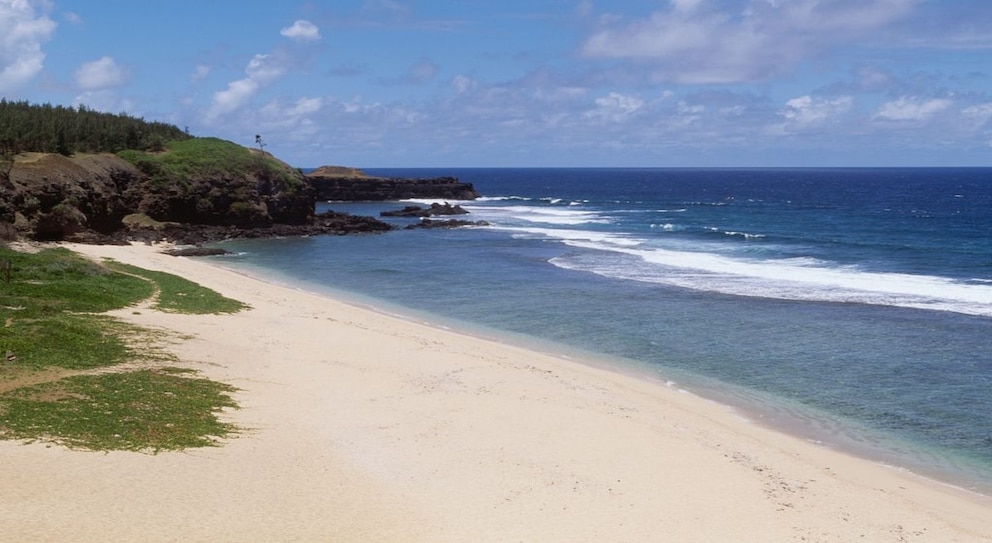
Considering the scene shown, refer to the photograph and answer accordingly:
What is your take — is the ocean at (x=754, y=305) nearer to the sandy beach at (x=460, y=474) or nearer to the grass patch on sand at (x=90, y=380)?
the sandy beach at (x=460, y=474)

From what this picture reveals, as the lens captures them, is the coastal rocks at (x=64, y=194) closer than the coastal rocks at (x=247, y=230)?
Yes

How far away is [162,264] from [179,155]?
24.0m

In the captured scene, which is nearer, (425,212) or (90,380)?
(90,380)

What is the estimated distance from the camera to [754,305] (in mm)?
30688

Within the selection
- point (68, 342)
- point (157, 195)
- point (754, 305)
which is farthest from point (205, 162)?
point (68, 342)

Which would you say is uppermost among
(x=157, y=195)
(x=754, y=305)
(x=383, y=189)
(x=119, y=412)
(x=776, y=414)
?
(x=157, y=195)

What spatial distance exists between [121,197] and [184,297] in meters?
27.2

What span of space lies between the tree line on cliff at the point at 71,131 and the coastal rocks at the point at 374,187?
33.9 metres

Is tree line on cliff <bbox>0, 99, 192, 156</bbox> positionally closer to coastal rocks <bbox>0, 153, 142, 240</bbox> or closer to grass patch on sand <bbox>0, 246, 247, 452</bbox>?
coastal rocks <bbox>0, 153, 142, 240</bbox>

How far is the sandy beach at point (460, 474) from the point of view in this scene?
32.6 ft

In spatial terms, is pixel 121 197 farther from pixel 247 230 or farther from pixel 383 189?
pixel 383 189

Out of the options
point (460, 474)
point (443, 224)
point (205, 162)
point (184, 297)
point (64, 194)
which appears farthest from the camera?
point (443, 224)

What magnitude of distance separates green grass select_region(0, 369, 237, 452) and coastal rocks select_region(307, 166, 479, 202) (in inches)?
3321

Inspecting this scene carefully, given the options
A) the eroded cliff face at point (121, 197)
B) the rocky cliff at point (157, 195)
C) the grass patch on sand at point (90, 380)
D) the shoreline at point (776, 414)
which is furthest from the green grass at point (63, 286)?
the eroded cliff face at point (121, 197)
